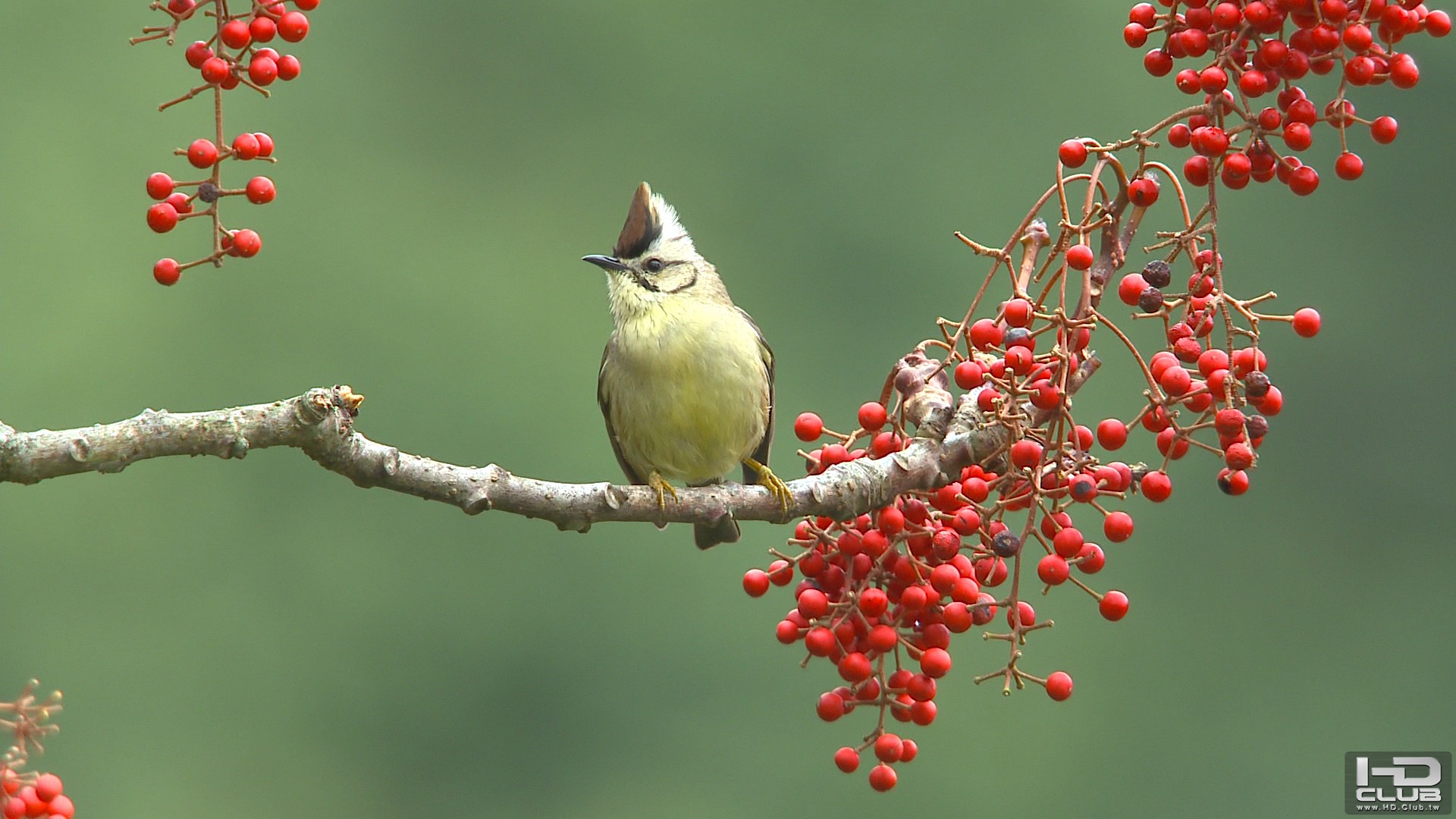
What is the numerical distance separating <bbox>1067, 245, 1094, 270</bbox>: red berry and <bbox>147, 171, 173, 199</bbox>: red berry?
51.9 inches

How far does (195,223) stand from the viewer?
1605 centimetres

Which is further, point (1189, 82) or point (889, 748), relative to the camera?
point (889, 748)

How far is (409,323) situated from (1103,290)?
1374 centimetres

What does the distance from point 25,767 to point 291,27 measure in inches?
45.2

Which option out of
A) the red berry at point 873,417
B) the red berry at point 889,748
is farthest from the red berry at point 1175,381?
the red berry at point 889,748

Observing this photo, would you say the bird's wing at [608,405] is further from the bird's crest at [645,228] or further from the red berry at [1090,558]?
the red berry at [1090,558]

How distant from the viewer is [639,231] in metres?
4.34

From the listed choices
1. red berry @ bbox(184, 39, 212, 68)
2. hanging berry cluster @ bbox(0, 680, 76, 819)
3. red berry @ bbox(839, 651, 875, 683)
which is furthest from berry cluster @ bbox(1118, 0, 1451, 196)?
hanging berry cluster @ bbox(0, 680, 76, 819)

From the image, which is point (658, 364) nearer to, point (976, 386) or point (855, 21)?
point (976, 386)

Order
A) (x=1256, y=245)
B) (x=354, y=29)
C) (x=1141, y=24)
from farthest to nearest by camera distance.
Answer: (x=354, y=29)
(x=1256, y=245)
(x=1141, y=24)

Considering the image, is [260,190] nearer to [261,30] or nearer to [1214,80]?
[261,30]

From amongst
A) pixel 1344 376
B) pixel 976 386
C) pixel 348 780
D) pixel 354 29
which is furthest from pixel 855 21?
pixel 976 386

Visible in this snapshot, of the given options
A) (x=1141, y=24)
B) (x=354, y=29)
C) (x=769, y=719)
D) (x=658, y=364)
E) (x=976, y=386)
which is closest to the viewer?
(x=1141, y=24)

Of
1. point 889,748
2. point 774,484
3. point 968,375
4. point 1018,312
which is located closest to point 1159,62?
point 1018,312
